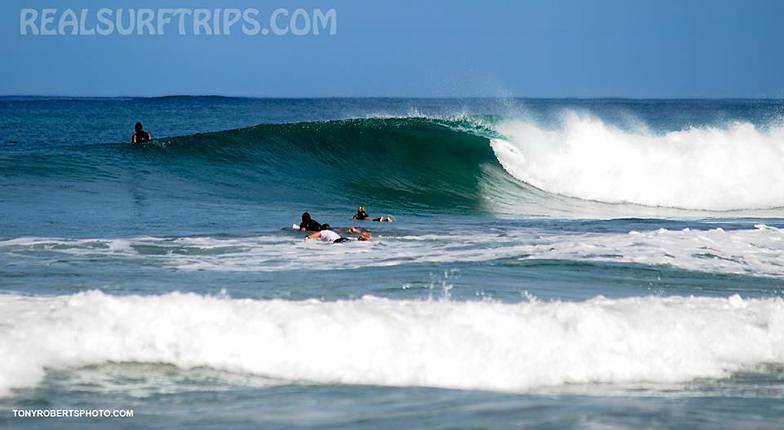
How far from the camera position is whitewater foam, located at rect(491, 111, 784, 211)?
24.2 metres

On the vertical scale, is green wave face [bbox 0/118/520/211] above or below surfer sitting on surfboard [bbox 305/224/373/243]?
above

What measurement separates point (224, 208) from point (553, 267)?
28.2 feet

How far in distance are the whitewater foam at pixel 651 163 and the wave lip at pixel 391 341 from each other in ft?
53.4

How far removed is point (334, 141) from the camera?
26.1 meters

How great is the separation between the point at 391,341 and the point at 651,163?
19541 millimetres

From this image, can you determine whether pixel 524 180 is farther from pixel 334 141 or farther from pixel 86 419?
pixel 86 419

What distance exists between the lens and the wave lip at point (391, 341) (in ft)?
23.4

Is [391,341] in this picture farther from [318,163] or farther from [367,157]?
[367,157]

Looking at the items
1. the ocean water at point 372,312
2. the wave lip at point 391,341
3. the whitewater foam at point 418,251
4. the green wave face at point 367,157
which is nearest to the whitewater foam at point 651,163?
the green wave face at point 367,157

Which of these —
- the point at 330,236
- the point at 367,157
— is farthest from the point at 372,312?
the point at 367,157

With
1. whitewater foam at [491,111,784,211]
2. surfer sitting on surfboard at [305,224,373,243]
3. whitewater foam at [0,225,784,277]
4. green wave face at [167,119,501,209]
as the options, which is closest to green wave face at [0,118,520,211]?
green wave face at [167,119,501,209]

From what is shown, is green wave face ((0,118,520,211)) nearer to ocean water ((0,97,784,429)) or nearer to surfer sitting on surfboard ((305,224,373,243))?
ocean water ((0,97,784,429))

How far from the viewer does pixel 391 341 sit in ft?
24.5

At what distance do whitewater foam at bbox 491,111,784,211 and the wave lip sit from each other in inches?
641
